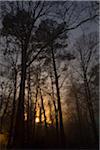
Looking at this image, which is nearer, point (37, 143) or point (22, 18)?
point (37, 143)

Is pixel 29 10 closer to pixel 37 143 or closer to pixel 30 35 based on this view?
pixel 30 35

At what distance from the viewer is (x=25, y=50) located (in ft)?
37.6

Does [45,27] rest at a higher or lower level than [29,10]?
lower

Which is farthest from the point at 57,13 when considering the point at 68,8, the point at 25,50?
the point at 25,50

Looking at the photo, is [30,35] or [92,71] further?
[92,71]

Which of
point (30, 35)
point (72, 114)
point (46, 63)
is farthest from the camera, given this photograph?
point (72, 114)

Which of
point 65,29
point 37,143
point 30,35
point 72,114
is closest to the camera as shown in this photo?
point 37,143

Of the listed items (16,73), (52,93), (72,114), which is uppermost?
(16,73)

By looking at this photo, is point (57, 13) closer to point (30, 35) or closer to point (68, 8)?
point (68, 8)

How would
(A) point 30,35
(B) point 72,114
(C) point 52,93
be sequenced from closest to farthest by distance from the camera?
1. (A) point 30,35
2. (C) point 52,93
3. (B) point 72,114

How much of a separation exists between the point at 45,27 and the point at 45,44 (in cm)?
120

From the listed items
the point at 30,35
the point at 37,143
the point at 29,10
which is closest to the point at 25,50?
the point at 30,35

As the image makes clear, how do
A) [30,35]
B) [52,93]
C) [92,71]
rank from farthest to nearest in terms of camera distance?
[52,93], [92,71], [30,35]

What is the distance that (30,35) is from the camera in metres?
11.8
